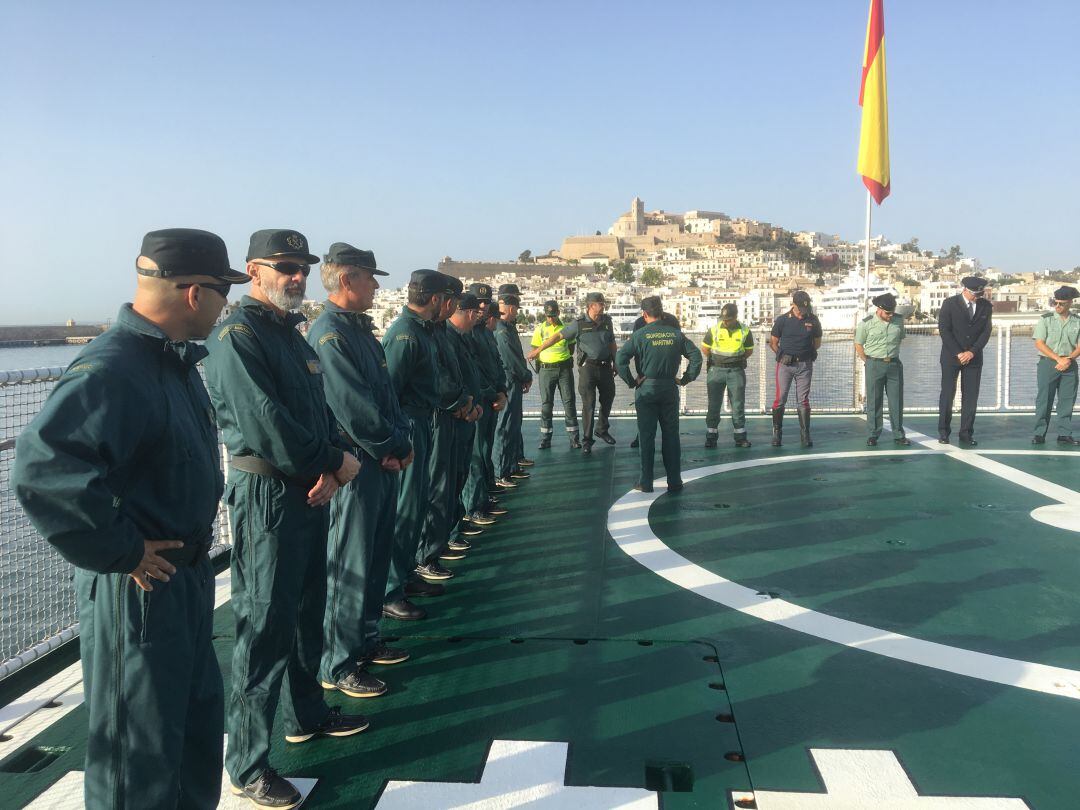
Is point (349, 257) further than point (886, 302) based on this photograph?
No

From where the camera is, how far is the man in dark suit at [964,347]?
8.79 metres

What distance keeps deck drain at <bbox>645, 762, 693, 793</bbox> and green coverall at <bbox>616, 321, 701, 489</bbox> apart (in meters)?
4.29

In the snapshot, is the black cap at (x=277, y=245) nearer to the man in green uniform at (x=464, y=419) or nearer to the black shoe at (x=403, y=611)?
the black shoe at (x=403, y=611)

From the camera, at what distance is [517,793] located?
256cm

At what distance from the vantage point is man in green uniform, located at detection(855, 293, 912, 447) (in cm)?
883

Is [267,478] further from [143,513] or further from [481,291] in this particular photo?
[481,291]

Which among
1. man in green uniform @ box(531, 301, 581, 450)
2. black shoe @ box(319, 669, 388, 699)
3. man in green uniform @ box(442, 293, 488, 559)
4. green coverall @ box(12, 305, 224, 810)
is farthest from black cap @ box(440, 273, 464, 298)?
man in green uniform @ box(531, 301, 581, 450)

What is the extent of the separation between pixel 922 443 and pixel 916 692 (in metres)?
6.64

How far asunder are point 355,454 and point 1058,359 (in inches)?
328

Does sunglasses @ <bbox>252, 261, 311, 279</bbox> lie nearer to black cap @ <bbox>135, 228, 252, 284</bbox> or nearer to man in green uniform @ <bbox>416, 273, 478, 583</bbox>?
black cap @ <bbox>135, 228, 252, 284</bbox>

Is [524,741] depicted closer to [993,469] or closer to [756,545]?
[756,545]

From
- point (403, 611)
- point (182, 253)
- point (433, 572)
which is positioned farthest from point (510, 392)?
point (182, 253)

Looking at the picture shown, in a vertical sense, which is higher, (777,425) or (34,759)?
(777,425)

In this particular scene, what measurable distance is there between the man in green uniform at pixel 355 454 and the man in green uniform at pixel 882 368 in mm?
6945
